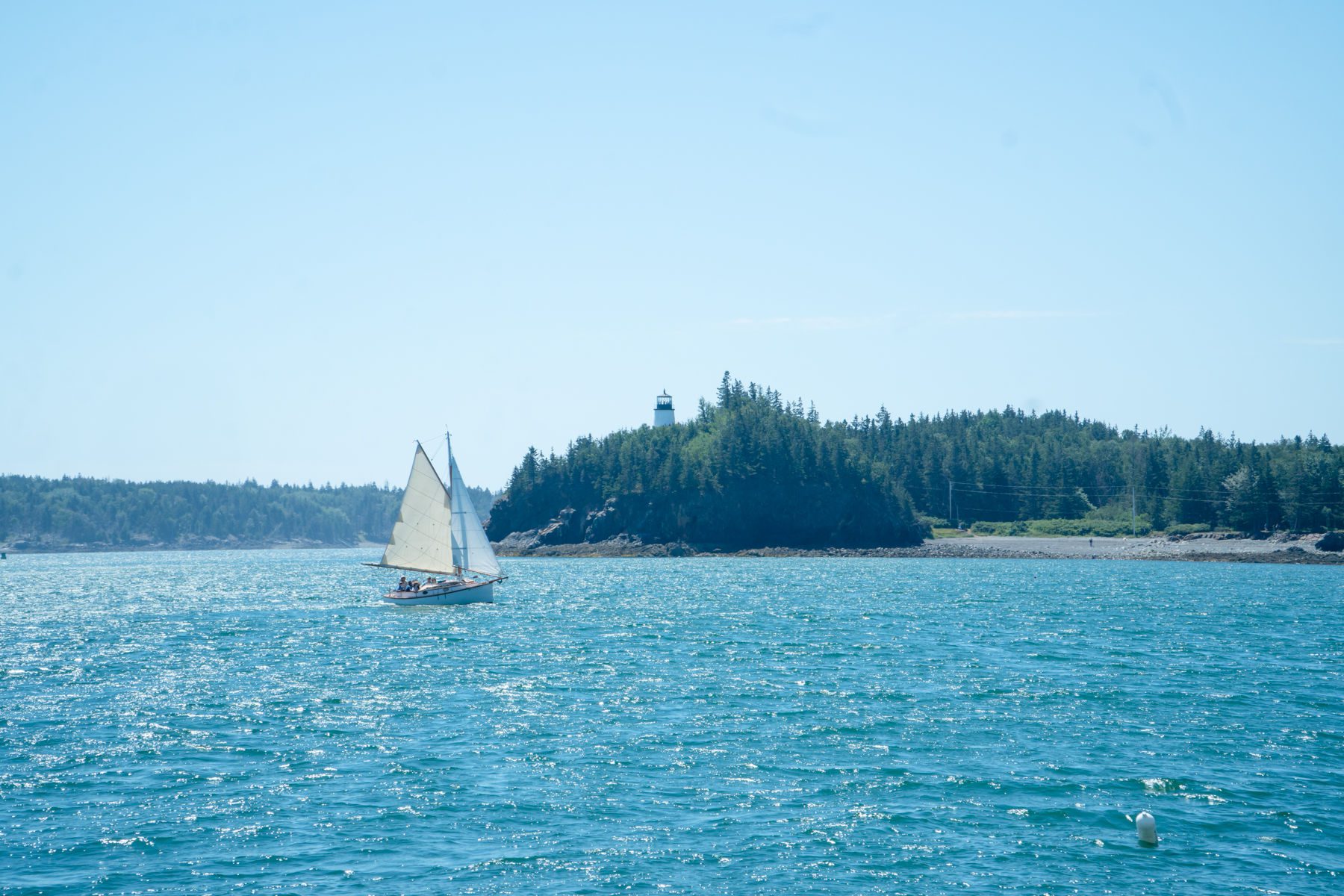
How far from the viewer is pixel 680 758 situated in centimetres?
3105

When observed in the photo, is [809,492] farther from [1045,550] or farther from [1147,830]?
[1147,830]

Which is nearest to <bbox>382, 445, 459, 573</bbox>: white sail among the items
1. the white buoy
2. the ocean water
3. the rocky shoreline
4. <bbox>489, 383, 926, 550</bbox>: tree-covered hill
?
the ocean water

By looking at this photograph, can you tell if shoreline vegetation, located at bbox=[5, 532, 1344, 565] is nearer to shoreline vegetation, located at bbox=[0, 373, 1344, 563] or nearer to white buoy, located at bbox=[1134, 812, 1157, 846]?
shoreline vegetation, located at bbox=[0, 373, 1344, 563]

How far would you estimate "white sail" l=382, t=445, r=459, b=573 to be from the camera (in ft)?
255

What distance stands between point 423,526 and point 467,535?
3248 mm

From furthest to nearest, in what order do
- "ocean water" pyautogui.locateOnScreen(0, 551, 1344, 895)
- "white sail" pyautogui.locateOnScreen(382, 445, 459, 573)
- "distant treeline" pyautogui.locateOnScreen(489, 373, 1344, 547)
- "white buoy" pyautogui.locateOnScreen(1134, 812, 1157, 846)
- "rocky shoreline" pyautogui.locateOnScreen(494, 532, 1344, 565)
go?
"distant treeline" pyautogui.locateOnScreen(489, 373, 1344, 547)
"rocky shoreline" pyautogui.locateOnScreen(494, 532, 1344, 565)
"white sail" pyautogui.locateOnScreen(382, 445, 459, 573)
"white buoy" pyautogui.locateOnScreen(1134, 812, 1157, 846)
"ocean water" pyautogui.locateOnScreen(0, 551, 1344, 895)

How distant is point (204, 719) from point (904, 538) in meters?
145

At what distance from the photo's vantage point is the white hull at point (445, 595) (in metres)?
81.2

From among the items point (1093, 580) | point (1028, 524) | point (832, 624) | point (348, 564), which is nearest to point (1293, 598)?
point (1093, 580)

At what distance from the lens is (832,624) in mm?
67250

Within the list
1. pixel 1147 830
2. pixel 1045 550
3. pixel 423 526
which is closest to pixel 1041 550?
pixel 1045 550

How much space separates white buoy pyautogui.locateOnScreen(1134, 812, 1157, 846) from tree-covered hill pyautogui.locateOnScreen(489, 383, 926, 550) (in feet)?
491

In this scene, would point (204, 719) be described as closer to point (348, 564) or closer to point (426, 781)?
point (426, 781)

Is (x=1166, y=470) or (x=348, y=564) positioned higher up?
(x=1166, y=470)
